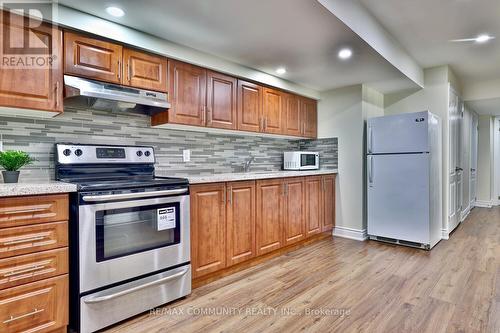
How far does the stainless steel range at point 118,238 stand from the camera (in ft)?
5.68

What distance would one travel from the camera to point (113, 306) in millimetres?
1826

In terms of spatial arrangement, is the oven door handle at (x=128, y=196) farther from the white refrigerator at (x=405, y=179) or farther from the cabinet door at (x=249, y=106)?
the white refrigerator at (x=405, y=179)

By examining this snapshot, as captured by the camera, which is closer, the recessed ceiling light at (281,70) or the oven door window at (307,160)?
the recessed ceiling light at (281,70)

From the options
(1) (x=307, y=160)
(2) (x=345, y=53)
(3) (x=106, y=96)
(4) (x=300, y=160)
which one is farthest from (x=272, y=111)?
(3) (x=106, y=96)

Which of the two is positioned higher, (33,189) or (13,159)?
(13,159)

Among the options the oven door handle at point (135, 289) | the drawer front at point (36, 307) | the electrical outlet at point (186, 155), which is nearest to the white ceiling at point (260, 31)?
the electrical outlet at point (186, 155)

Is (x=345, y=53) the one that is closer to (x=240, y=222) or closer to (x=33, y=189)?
(x=240, y=222)

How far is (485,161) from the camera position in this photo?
6457 mm

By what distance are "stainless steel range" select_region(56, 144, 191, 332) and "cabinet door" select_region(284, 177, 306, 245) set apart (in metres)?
1.36

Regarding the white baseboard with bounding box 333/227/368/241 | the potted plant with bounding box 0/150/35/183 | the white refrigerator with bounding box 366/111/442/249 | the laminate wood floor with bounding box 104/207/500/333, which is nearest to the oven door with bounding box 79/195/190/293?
the laminate wood floor with bounding box 104/207/500/333

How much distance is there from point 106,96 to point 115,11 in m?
0.59

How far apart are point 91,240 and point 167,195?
56 centimetres

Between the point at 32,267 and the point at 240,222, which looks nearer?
the point at 32,267

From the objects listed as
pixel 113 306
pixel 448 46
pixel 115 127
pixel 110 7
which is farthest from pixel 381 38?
pixel 113 306
